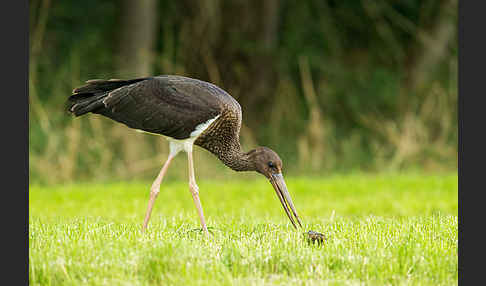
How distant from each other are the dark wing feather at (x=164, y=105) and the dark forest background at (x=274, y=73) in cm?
630

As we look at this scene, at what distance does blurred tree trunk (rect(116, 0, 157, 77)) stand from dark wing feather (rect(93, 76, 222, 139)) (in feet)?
27.7

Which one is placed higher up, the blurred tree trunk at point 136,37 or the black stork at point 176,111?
the blurred tree trunk at point 136,37

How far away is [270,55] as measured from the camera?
1645 cm

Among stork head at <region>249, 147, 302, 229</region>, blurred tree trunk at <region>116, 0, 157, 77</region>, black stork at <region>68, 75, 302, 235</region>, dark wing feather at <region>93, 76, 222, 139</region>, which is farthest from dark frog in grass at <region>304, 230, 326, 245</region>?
blurred tree trunk at <region>116, 0, 157, 77</region>

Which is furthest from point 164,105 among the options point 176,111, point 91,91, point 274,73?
point 274,73

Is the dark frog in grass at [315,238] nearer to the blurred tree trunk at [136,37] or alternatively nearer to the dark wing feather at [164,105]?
the dark wing feather at [164,105]

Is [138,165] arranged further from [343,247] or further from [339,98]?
[343,247]

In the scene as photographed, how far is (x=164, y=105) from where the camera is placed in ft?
21.8

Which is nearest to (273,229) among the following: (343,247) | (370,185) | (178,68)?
(343,247)

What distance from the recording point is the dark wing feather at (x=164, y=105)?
21.5ft

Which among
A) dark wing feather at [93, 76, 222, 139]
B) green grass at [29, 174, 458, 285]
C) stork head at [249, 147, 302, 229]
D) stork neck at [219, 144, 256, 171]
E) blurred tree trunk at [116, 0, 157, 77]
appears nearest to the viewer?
green grass at [29, 174, 458, 285]

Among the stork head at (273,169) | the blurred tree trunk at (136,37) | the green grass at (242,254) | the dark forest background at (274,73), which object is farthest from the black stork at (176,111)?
the blurred tree trunk at (136,37)

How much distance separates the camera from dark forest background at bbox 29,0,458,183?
543 inches

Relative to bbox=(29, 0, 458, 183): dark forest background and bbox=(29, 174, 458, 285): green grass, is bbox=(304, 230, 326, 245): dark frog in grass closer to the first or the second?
bbox=(29, 174, 458, 285): green grass
